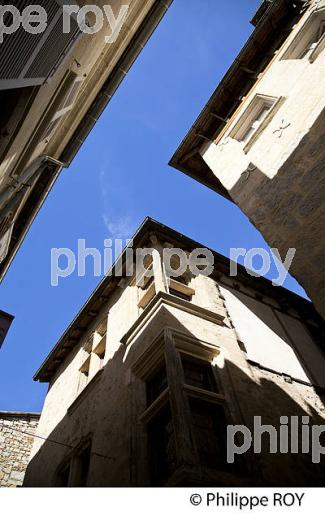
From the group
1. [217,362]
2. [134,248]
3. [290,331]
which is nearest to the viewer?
[217,362]

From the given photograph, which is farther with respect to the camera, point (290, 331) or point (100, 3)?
point (290, 331)

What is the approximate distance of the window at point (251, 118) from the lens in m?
8.45

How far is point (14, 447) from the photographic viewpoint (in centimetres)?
1173

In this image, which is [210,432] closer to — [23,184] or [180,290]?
[180,290]

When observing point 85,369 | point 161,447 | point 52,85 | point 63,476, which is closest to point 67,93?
point 52,85

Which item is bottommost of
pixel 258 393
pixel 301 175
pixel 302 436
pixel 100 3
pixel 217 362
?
pixel 302 436

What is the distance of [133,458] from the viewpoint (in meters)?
5.18

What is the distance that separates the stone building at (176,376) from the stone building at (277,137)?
7.03 feet

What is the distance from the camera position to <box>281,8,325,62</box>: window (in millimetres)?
7750

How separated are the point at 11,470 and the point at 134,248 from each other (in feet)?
27.3

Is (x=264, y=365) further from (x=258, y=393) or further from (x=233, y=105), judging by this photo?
(x=233, y=105)

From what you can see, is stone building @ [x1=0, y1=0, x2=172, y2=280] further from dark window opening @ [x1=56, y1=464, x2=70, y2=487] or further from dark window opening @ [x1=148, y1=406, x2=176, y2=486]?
dark window opening @ [x1=56, y1=464, x2=70, y2=487]

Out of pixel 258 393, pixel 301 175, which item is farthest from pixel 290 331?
pixel 301 175
